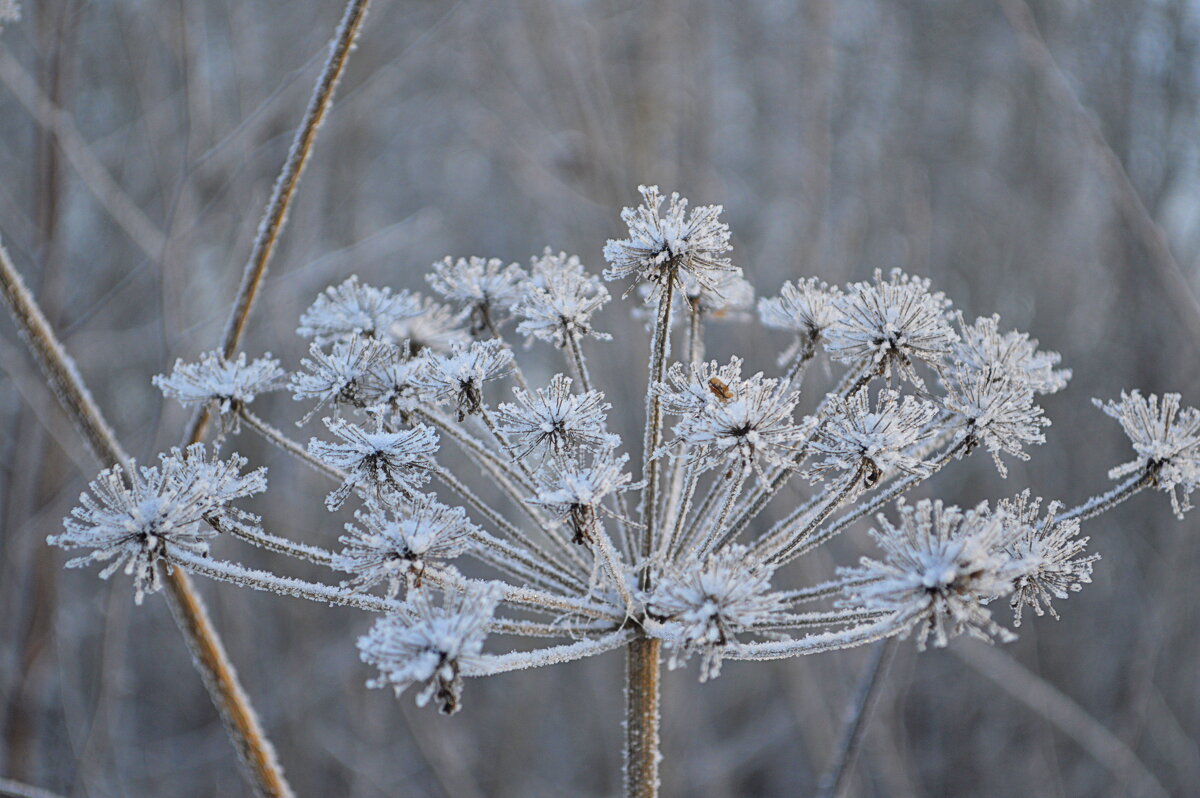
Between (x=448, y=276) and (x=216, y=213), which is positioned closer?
(x=448, y=276)

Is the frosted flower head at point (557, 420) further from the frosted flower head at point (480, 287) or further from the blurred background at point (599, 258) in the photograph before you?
the blurred background at point (599, 258)

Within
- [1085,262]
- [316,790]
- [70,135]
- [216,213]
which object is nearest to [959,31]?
[1085,262]

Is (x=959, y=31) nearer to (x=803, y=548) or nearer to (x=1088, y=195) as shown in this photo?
(x=1088, y=195)

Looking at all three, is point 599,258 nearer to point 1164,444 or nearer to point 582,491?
point 1164,444

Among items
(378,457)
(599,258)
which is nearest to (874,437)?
(378,457)

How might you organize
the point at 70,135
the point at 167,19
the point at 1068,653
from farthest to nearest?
the point at 1068,653 → the point at 167,19 → the point at 70,135

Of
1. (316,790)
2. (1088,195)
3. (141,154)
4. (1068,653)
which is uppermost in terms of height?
(1088,195)

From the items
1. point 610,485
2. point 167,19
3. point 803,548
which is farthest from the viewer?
point 167,19
